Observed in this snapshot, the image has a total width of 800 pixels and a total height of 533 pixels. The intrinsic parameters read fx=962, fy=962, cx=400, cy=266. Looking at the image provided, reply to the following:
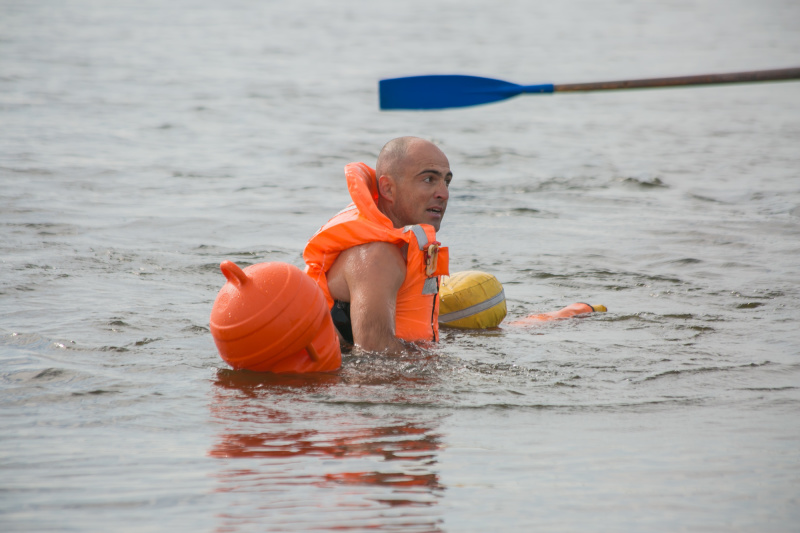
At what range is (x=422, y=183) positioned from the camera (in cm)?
593

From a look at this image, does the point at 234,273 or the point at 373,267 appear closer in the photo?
the point at 234,273

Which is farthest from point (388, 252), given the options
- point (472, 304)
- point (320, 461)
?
point (320, 461)

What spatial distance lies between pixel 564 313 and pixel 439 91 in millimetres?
2548

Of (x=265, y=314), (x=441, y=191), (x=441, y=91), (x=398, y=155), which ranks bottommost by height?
(x=265, y=314)

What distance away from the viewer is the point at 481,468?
12.8 ft

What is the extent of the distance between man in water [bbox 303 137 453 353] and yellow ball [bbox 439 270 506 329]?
901mm

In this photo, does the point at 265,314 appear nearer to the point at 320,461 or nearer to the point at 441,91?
the point at 320,461

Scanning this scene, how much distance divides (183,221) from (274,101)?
12058mm

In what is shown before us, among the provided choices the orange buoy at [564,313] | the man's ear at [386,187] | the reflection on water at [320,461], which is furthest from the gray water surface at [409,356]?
the man's ear at [386,187]

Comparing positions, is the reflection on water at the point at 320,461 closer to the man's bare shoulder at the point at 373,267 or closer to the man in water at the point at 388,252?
the man in water at the point at 388,252

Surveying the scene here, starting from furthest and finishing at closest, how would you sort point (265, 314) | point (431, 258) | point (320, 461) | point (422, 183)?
point (422, 183), point (431, 258), point (265, 314), point (320, 461)

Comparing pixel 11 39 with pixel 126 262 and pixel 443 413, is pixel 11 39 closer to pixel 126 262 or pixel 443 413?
pixel 126 262

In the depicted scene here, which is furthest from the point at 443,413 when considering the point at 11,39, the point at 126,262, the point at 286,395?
the point at 11,39

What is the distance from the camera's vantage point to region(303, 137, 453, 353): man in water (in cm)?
552
